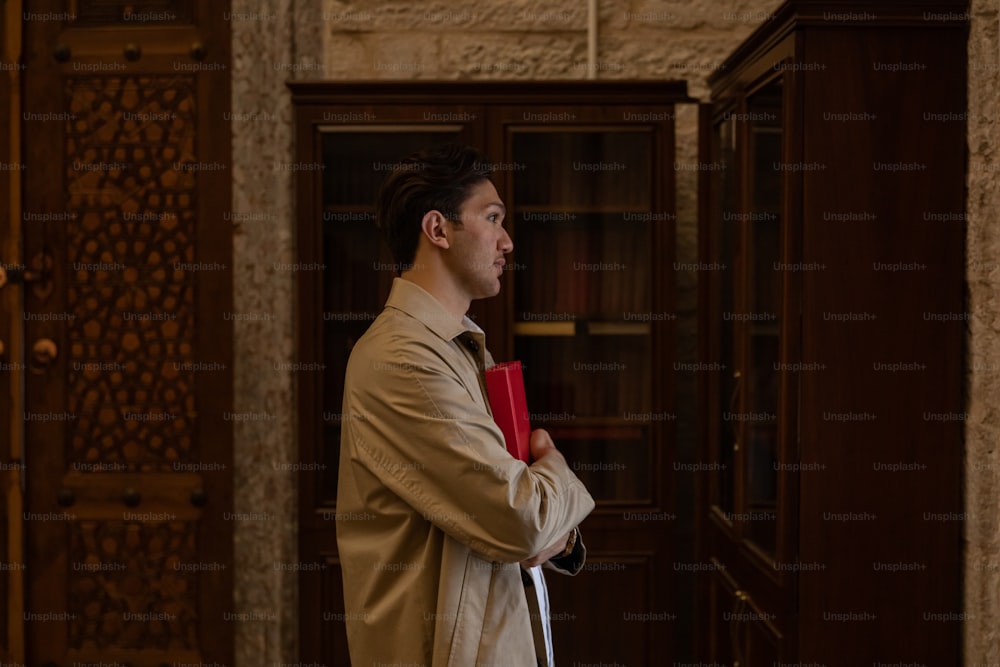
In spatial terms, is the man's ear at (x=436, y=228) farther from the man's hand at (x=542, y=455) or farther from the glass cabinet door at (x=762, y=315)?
the glass cabinet door at (x=762, y=315)

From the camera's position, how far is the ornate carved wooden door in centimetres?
359

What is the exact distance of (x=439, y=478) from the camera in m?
1.66

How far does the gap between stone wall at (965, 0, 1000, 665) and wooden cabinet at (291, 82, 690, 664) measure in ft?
3.67

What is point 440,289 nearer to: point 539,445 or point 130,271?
point 539,445

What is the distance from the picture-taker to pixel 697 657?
11.0 ft

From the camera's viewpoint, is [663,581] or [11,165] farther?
[11,165]

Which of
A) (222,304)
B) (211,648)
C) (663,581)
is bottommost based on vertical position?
(211,648)

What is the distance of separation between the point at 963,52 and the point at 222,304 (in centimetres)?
249

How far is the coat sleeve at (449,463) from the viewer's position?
1644 mm

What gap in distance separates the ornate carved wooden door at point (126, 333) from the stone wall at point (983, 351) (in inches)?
95.3

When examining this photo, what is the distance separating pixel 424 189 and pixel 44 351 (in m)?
2.33

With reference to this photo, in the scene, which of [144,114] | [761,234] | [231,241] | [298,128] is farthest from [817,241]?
[144,114]

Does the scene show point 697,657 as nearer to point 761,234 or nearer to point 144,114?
point 761,234

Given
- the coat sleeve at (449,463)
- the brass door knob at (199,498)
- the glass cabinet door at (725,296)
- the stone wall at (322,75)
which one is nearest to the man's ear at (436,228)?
the coat sleeve at (449,463)
